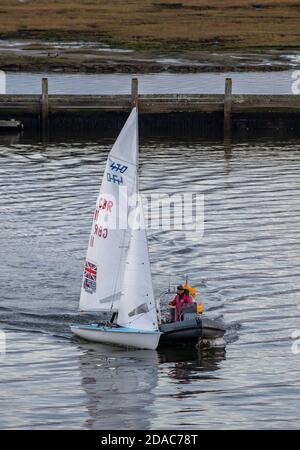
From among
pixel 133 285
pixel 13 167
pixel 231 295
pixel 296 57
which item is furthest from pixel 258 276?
pixel 296 57

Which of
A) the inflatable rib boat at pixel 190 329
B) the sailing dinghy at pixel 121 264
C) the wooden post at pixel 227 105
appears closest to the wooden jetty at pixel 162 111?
the wooden post at pixel 227 105

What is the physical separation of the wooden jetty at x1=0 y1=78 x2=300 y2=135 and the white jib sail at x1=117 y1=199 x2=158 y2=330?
38.2m

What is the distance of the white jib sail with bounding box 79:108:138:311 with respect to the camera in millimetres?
37781

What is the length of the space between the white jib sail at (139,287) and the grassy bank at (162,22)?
8073 centimetres

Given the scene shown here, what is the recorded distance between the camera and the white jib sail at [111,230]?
37781 millimetres

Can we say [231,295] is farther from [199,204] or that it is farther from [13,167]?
[13,167]

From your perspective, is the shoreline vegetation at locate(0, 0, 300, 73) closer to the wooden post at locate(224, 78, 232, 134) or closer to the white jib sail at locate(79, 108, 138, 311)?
the wooden post at locate(224, 78, 232, 134)

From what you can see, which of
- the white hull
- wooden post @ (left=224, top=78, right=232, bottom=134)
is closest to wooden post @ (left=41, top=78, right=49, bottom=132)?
wooden post @ (left=224, top=78, right=232, bottom=134)

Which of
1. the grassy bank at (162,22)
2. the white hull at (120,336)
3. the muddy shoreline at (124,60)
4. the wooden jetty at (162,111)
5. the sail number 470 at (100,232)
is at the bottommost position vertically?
the white hull at (120,336)

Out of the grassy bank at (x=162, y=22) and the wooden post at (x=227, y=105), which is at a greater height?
the grassy bank at (x=162, y=22)

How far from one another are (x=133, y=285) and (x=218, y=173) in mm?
29050

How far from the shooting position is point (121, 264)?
129ft

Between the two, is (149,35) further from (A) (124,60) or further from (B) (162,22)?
(A) (124,60)

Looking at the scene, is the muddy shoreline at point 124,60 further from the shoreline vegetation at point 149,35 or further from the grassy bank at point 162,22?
the grassy bank at point 162,22
